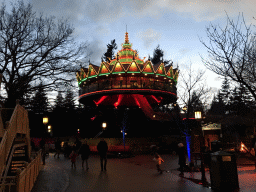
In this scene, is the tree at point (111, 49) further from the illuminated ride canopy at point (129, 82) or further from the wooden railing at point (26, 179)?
the wooden railing at point (26, 179)

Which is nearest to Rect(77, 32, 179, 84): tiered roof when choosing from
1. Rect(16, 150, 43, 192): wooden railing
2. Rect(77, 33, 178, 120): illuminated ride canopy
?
Rect(77, 33, 178, 120): illuminated ride canopy

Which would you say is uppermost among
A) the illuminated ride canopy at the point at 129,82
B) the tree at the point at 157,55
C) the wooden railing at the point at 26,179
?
the tree at the point at 157,55

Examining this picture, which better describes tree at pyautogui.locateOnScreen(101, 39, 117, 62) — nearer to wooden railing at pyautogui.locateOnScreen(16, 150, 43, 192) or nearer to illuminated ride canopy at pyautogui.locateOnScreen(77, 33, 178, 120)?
illuminated ride canopy at pyautogui.locateOnScreen(77, 33, 178, 120)

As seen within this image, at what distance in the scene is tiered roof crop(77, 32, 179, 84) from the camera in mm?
34775

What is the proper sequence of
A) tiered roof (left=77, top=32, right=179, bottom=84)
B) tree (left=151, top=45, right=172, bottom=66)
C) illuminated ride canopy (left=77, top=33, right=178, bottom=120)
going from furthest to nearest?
tree (left=151, top=45, right=172, bottom=66)
tiered roof (left=77, top=32, right=179, bottom=84)
illuminated ride canopy (left=77, top=33, right=178, bottom=120)

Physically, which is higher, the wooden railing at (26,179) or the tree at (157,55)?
the tree at (157,55)

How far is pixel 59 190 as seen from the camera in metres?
7.99

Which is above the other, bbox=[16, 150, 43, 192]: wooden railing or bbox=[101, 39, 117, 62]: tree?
bbox=[101, 39, 117, 62]: tree

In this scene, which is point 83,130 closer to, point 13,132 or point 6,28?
point 6,28

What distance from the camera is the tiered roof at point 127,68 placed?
1369 inches

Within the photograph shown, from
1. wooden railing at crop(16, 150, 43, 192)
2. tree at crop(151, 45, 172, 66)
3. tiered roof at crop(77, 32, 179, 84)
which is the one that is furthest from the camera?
tree at crop(151, 45, 172, 66)

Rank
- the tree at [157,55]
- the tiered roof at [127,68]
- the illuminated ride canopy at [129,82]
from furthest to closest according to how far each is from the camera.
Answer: the tree at [157,55] → the tiered roof at [127,68] → the illuminated ride canopy at [129,82]

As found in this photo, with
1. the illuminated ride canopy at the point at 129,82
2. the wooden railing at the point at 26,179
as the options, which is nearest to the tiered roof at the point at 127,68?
the illuminated ride canopy at the point at 129,82

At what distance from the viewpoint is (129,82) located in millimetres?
34719
